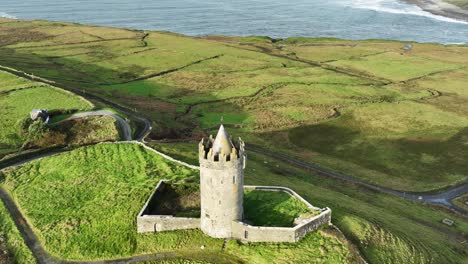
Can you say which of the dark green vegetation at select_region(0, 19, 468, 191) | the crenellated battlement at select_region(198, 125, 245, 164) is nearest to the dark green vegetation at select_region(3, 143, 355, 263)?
the crenellated battlement at select_region(198, 125, 245, 164)

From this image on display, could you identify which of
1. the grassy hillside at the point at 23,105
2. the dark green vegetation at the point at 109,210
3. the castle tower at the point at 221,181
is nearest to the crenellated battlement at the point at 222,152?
the castle tower at the point at 221,181

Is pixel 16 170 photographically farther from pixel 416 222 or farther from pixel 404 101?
pixel 404 101

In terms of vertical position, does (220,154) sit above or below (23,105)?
above

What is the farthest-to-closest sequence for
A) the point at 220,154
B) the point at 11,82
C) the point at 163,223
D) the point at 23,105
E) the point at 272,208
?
the point at 11,82
the point at 23,105
the point at 272,208
the point at 163,223
the point at 220,154

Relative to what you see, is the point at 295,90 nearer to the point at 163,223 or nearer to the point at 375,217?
the point at 375,217

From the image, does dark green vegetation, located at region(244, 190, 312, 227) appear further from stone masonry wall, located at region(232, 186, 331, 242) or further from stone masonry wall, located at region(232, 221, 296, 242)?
stone masonry wall, located at region(232, 221, 296, 242)

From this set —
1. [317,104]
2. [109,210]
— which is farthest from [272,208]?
[317,104]

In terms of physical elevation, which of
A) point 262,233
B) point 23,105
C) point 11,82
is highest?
point 262,233
